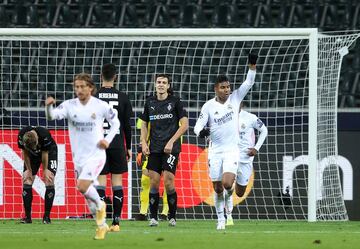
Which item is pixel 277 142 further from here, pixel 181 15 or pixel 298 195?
pixel 181 15

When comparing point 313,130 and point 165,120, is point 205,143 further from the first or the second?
point 165,120

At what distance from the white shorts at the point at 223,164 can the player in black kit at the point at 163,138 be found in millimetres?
499

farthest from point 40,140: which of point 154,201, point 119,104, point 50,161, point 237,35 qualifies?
point 237,35

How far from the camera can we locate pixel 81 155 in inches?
406

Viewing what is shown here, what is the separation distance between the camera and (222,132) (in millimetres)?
12453

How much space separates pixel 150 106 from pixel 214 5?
6.63 metres

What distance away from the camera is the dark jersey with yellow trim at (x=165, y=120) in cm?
1268

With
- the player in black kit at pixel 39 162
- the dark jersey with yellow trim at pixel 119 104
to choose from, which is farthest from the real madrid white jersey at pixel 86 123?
the player in black kit at pixel 39 162

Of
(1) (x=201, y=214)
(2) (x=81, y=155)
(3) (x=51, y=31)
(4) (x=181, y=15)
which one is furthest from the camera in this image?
(4) (x=181, y=15)

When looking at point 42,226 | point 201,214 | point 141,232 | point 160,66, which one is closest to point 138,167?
point 201,214

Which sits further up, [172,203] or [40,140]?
[40,140]

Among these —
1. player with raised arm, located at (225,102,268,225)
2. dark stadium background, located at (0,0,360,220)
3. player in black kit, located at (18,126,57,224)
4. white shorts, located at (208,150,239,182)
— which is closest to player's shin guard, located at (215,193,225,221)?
white shorts, located at (208,150,239,182)

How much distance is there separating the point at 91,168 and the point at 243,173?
4719mm

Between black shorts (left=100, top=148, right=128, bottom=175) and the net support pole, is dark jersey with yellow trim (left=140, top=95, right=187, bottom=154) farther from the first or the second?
the net support pole
